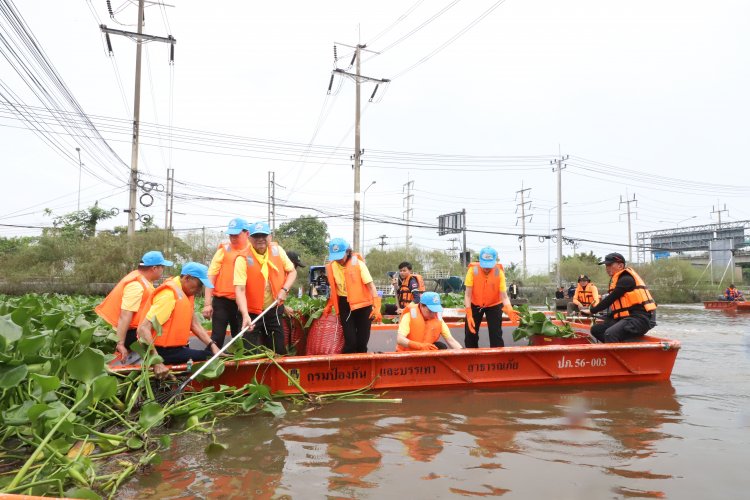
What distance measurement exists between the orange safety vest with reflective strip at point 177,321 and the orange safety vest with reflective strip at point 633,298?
533 centimetres

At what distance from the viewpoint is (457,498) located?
338 cm

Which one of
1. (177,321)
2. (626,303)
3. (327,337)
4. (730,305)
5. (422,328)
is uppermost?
(626,303)

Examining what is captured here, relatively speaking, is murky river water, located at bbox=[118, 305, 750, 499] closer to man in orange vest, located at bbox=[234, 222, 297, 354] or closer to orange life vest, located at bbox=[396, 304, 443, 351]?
orange life vest, located at bbox=[396, 304, 443, 351]

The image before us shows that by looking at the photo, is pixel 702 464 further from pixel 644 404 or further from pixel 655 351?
pixel 655 351

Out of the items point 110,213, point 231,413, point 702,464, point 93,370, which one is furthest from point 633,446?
point 110,213

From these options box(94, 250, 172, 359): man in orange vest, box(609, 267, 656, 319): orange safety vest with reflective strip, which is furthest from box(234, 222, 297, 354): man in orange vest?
box(609, 267, 656, 319): orange safety vest with reflective strip

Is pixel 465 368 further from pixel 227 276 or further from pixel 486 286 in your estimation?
pixel 227 276

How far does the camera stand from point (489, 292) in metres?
7.38

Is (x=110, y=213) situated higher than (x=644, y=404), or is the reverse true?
(x=110, y=213)

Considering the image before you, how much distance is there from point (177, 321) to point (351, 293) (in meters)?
1.90

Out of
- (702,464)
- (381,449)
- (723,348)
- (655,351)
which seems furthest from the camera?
(723,348)

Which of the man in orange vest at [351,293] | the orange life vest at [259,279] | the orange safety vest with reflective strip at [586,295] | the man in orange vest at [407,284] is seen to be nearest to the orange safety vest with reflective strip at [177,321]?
the orange life vest at [259,279]

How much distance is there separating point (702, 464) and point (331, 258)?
4007 millimetres

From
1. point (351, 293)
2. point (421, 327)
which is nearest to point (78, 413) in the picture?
point (351, 293)
